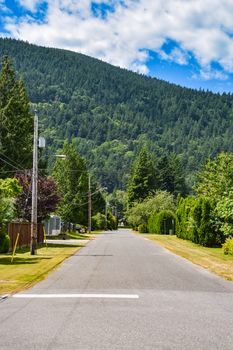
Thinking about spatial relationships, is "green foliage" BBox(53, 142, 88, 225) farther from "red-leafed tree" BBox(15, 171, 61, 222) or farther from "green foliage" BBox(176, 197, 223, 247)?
"green foliage" BBox(176, 197, 223, 247)

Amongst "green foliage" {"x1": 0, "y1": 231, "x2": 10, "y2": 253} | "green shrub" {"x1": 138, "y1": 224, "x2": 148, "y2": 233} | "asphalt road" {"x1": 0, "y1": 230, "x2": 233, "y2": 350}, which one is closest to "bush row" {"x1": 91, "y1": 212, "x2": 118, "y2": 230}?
"green shrub" {"x1": 138, "y1": 224, "x2": 148, "y2": 233}

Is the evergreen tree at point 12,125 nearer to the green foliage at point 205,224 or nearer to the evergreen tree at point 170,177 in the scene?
the green foliage at point 205,224

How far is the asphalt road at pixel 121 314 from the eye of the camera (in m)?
8.26

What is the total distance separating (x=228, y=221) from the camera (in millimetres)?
35656

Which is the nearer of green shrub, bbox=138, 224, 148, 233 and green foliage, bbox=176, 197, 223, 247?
green foliage, bbox=176, 197, 223, 247

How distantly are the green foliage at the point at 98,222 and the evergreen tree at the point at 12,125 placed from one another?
5139 cm

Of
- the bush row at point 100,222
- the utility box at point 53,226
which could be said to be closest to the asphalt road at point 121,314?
the utility box at point 53,226

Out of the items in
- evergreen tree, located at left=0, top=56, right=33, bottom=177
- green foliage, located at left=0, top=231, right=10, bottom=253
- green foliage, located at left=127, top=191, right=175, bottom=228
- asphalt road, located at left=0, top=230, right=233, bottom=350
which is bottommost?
asphalt road, located at left=0, top=230, right=233, bottom=350

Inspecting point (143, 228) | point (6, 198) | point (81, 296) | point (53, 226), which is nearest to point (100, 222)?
point (143, 228)

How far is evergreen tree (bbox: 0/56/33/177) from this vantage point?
182 feet

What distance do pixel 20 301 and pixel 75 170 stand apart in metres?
75.1

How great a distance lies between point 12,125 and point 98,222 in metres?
58.0

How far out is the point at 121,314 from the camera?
35.6 ft

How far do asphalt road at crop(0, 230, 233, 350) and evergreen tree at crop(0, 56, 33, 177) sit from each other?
37938 mm
